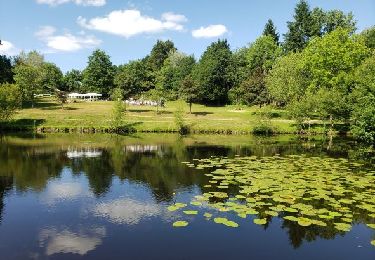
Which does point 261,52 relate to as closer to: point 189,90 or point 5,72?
point 189,90

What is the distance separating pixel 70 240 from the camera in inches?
781

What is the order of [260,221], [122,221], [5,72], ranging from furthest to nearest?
[5,72] < [122,221] < [260,221]

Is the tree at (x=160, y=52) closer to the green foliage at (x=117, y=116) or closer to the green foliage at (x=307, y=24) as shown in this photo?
the green foliage at (x=307, y=24)

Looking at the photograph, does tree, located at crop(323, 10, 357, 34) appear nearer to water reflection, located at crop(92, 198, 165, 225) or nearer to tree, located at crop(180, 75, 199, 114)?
tree, located at crop(180, 75, 199, 114)

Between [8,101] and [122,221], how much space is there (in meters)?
59.5

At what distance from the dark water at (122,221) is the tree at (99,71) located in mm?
75911

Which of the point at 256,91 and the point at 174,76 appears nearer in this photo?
the point at 256,91

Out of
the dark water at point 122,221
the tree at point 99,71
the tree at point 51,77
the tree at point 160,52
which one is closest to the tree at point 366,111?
the dark water at point 122,221

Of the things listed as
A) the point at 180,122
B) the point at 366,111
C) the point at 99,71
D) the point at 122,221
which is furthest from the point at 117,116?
the point at 122,221

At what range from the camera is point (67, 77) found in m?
160

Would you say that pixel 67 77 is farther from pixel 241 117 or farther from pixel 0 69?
pixel 241 117

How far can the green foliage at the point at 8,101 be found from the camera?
7325 cm

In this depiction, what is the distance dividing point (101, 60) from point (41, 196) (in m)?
96.8

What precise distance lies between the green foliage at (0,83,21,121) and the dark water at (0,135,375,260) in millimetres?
29811
